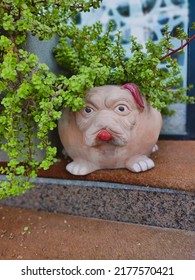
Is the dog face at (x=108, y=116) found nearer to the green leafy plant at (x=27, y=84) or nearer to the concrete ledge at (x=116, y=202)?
the green leafy plant at (x=27, y=84)

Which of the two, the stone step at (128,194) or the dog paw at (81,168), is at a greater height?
the dog paw at (81,168)

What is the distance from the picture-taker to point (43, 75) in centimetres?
152

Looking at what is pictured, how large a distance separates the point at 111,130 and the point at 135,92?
0.87ft

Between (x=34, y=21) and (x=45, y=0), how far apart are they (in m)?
0.19

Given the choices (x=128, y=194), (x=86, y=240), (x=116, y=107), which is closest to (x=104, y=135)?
(x=116, y=107)

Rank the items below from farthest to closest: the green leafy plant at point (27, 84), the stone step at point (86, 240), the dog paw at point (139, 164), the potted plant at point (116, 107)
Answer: the dog paw at point (139, 164) < the potted plant at point (116, 107) < the stone step at point (86, 240) < the green leafy plant at point (27, 84)

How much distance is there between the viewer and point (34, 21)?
1472 mm

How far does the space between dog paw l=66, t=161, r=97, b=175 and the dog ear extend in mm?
461

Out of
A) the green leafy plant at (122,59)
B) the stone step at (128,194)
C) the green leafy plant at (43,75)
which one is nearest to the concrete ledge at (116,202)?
the stone step at (128,194)

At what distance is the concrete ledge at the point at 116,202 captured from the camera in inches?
66.7

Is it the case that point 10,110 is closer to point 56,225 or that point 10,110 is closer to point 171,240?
point 56,225

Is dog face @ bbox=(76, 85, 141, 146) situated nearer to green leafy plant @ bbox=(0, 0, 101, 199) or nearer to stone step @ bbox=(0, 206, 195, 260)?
green leafy plant @ bbox=(0, 0, 101, 199)

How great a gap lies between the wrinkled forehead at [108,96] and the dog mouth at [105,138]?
167 millimetres

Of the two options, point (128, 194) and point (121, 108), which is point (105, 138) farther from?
point (128, 194)
